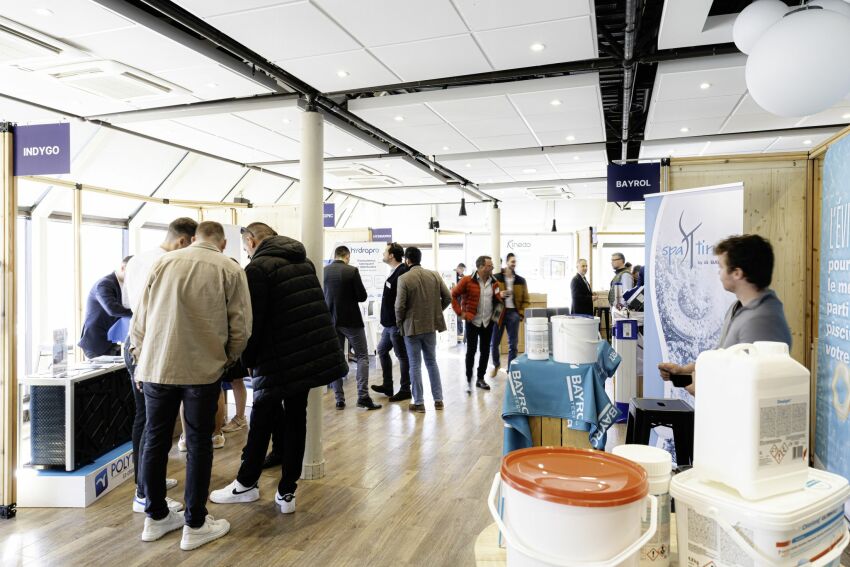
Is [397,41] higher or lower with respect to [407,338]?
higher

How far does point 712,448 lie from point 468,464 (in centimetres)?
314

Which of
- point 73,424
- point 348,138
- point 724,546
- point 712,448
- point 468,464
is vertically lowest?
point 468,464

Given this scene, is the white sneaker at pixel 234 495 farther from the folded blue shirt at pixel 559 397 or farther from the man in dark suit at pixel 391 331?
the man in dark suit at pixel 391 331

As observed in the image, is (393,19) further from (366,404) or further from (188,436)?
(366,404)

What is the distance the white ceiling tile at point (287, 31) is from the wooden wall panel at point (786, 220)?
2893mm

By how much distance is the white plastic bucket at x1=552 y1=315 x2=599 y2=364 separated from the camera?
2.91 m

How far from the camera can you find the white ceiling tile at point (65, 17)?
3.04m

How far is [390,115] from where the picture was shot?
5.34m

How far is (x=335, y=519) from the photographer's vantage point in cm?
306

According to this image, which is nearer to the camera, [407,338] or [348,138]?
[407,338]

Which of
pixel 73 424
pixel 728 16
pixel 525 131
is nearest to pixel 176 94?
pixel 73 424

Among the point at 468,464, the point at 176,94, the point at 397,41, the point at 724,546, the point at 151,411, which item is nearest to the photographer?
the point at 724,546

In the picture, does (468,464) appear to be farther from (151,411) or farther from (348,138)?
(348,138)

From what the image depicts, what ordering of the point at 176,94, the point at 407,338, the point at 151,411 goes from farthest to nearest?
the point at 407,338 < the point at 176,94 < the point at 151,411
